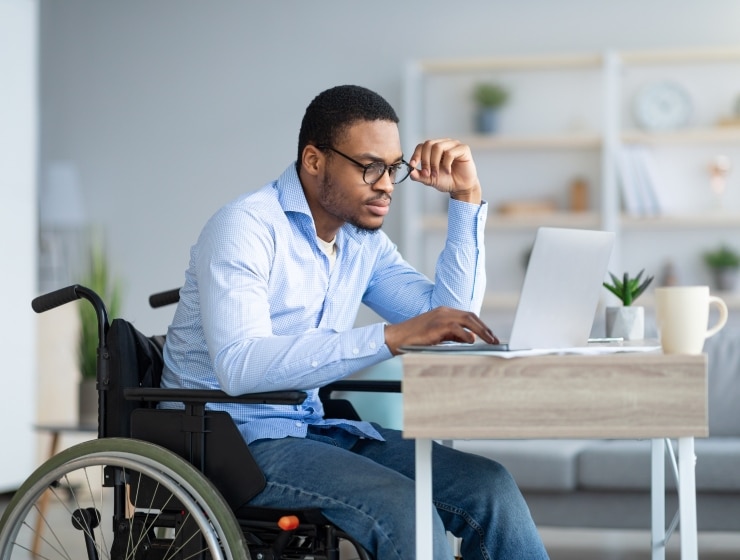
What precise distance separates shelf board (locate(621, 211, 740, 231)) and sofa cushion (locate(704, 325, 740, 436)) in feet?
5.24

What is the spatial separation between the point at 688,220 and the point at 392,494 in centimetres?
371

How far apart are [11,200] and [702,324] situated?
131 inches

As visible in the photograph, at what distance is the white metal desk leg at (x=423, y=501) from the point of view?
4.91 feet

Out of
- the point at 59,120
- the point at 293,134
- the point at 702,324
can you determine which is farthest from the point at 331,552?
the point at 59,120

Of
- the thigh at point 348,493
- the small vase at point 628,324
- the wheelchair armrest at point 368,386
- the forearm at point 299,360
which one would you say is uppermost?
the small vase at point 628,324

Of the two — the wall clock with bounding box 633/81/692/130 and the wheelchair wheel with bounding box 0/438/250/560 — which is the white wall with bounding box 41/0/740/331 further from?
the wheelchair wheel with bounding box 0/438/250/560

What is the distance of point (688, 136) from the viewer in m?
5.01

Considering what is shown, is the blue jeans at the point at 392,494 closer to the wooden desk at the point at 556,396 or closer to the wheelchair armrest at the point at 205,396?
the wheelchair armrest at the point at 205,396

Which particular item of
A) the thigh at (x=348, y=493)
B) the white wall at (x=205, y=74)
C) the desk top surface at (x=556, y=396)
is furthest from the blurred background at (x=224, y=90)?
the desk top surface at (x=556, y=396)

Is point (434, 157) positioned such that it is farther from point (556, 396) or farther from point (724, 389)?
point (724, 389)

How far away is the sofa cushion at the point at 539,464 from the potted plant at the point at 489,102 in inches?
90.7

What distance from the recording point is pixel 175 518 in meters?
1.75

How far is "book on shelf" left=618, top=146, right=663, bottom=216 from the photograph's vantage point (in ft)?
16.5

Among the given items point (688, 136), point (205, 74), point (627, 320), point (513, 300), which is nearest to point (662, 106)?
point (688, 136)
